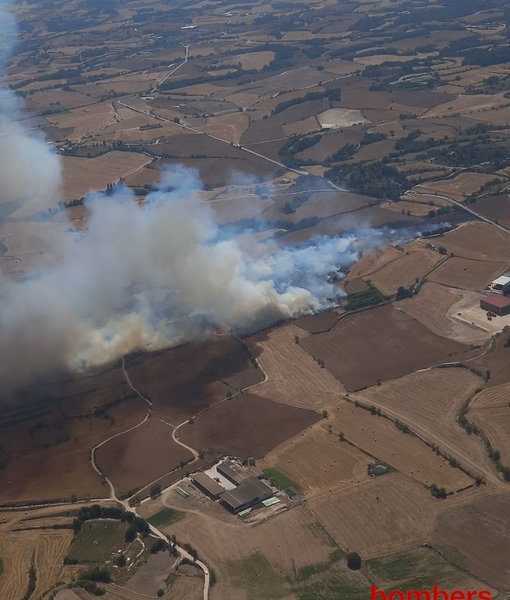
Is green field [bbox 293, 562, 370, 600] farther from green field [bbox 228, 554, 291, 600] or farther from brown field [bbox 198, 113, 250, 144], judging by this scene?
brown field [bbox 198, 113, 250, 144]

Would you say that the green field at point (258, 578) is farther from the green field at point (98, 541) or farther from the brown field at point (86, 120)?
the brown field at point (86, 120)

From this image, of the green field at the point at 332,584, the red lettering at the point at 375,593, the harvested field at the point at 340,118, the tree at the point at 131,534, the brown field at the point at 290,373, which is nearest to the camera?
the red lettering at the point at 375,593

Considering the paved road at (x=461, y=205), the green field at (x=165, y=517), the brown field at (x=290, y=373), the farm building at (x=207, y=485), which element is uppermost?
the green field at (x=165, y=517)

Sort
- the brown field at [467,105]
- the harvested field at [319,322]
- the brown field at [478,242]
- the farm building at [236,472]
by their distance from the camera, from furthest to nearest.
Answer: the brown field at [467,105], the brown field at [478,242], the harvested field at [319,322], the farm building at [236,472]

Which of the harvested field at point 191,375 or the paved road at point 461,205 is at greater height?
the harvested field at point 191,375

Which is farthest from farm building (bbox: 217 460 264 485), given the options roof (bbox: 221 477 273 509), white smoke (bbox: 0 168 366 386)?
white smoke (bbox: 0 168 366 386)

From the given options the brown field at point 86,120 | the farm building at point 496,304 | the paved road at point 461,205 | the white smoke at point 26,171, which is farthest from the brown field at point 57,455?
the brown field at point 86,120

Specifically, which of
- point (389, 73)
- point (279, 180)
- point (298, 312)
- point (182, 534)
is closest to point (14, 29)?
point (389, 73)
